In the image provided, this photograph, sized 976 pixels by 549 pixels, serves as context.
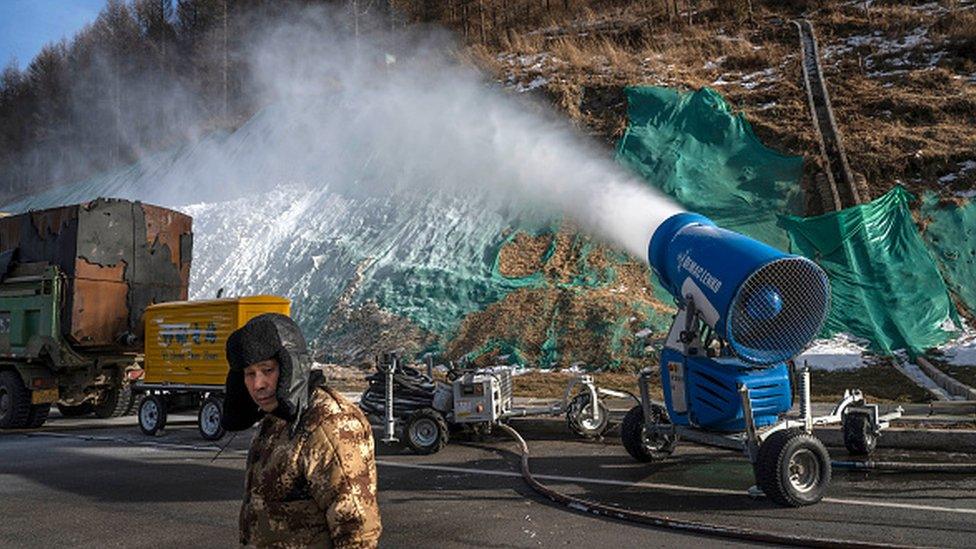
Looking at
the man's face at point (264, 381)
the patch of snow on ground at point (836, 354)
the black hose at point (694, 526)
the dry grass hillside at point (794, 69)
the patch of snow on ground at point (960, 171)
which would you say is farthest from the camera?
the dry grass hillside at point (794, 69)

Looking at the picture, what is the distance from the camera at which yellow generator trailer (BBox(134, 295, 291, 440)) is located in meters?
11.2

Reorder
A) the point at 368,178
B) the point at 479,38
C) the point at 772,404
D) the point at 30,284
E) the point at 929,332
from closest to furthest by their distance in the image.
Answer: the point at 772,404, the point at 30,284, the point at 929,332, the point at 368,178, the point at 479,38

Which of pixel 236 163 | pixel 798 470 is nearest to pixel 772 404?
pixel 798 470

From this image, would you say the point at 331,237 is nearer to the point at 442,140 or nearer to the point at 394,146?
the point at 394,146

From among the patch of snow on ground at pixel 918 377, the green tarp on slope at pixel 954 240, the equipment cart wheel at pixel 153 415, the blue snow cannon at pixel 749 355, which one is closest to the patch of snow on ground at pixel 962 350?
the patch of snow on ground at pixel 918 377

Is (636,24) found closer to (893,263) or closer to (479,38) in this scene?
(479,38)

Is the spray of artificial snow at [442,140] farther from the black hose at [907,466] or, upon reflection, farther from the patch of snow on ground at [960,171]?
the black hose at [907,466]

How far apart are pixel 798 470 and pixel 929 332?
33.9 feet

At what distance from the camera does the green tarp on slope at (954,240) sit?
16031 millimetres

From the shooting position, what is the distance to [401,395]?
9797mm

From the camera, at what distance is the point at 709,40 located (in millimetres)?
29016

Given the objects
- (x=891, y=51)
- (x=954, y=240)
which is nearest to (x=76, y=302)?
(x=954, y=240)

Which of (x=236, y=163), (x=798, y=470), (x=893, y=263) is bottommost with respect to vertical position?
(x=798, y=470)

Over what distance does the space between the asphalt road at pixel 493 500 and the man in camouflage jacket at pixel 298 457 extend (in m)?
3.24
